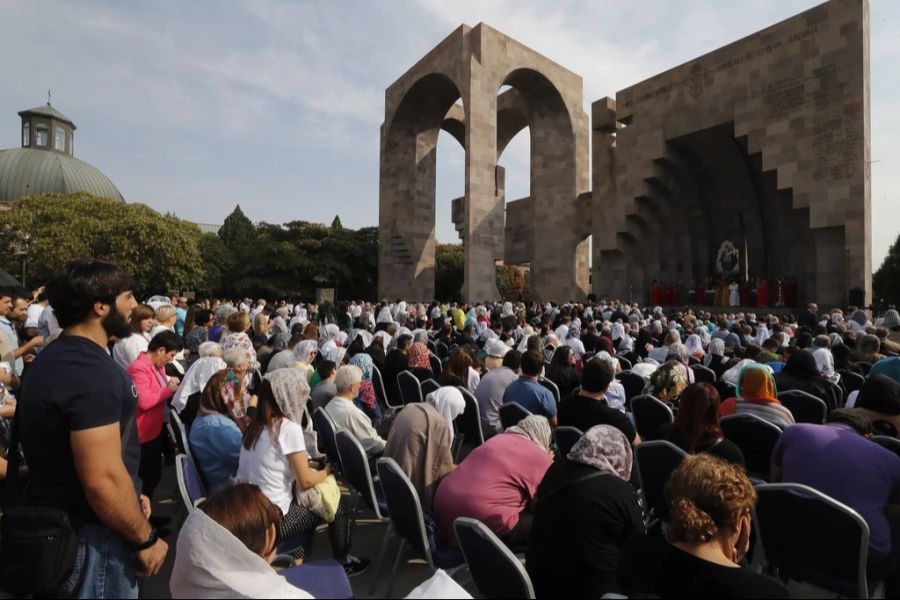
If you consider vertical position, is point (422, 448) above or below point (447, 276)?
below

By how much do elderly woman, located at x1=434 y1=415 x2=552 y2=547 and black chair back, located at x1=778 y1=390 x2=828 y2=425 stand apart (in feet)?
9.73

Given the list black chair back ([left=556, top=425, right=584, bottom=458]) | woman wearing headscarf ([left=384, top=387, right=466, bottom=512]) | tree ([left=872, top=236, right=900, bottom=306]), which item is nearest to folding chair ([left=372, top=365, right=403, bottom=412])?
Result: black chair back ([left=556, top=425, right=584, bottom=458])

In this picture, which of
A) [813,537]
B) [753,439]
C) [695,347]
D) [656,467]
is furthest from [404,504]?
[695,347]

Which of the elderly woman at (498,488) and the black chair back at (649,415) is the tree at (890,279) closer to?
the black chair back at (649,415)

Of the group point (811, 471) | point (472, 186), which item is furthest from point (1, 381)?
point (472, 186)

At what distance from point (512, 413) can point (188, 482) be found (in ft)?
8.62

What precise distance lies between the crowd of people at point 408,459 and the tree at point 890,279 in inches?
1637

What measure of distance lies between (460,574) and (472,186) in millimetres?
21507

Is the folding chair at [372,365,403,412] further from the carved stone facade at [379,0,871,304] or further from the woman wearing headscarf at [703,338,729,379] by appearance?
the carved stone facade at [379,0,871,304]

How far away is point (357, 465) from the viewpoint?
140 inches

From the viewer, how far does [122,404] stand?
77.4 inches

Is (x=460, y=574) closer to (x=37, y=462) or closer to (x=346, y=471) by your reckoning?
(x=346, y=471)

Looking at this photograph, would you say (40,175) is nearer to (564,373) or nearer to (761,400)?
(564,373)

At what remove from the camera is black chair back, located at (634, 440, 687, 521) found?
3182mm
